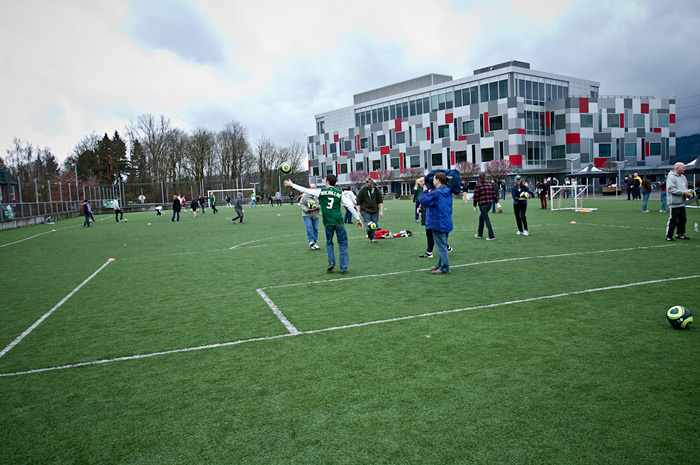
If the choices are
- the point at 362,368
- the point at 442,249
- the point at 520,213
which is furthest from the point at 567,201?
the point at 362,368

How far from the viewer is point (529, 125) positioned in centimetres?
6862

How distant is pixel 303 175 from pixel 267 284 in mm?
82807

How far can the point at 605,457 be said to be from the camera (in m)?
3.22

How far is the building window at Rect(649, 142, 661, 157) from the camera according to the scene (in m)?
71.8

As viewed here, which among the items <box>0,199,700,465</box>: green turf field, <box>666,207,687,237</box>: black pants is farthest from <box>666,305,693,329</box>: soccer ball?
<box>666,207,687,237</box>: black pants

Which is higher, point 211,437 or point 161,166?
point 161,166

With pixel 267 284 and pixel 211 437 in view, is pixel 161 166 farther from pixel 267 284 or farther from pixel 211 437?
pixel 211 437

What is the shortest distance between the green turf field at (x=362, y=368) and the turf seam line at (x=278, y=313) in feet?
0.13

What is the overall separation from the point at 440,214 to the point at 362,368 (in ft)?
16.9

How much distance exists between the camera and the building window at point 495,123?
6869cm

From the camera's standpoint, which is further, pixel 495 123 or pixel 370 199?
pixel 495 123

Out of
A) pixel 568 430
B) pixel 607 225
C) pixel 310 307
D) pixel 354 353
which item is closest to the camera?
pixel 568 430

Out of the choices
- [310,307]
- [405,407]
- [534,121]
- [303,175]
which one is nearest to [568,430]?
[405,407]

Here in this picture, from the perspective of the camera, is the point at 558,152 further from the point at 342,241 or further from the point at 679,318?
the point at 679,318
